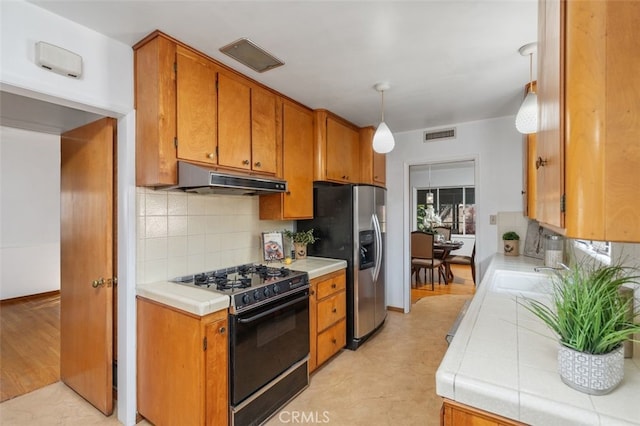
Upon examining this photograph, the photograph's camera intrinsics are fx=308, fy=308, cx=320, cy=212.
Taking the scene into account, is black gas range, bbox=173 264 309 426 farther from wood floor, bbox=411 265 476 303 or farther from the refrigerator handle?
wood floor, bbox=411 265 476 303

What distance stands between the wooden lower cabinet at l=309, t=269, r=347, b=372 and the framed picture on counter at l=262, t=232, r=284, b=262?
1.73ft

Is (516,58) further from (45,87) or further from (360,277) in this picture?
(45,87)

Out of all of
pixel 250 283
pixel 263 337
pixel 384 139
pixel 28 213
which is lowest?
pixel 263 337

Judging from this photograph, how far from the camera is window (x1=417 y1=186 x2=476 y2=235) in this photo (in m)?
Answer: 7.86

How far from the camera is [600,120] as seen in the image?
643 millimetres

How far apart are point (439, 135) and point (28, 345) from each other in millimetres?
5071

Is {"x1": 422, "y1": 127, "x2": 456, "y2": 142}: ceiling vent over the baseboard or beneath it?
over

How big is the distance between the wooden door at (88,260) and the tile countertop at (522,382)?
6.93ft

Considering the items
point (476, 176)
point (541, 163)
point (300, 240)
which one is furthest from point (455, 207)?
point (541, 163)

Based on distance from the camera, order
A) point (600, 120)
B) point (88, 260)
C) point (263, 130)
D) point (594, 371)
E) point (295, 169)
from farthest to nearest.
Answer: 1. point (295, 169)
2. point (263, 130)
3. point (88, 260)
4. point (594, 371)
5. point (600, 120)

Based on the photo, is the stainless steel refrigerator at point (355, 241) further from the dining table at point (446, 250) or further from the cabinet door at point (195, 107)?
the dining table at point (446, 250)

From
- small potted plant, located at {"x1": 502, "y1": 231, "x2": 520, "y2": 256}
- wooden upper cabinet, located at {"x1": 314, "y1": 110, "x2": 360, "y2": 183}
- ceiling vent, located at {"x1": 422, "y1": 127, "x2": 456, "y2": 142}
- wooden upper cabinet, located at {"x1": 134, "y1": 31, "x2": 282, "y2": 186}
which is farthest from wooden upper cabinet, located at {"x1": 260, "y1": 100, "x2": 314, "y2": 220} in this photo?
small potted plant, located at {"x1": 502, "y1": 231, "x2": 520, "y2": 256}

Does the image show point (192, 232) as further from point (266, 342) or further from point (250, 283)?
point (266, 342)

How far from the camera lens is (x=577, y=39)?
2.21 feet
